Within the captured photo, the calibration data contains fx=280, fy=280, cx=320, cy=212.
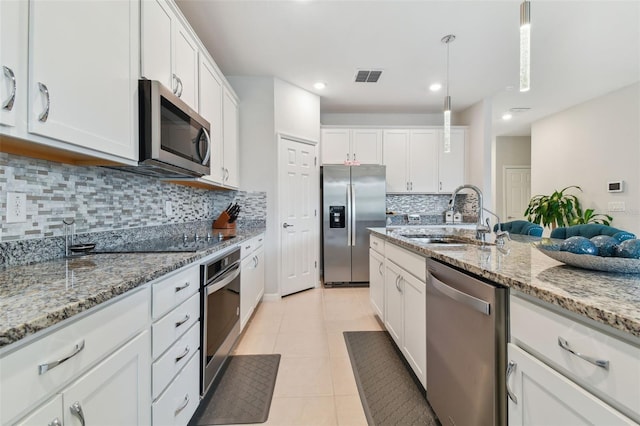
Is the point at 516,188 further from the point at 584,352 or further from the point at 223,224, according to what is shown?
the point at 584,352

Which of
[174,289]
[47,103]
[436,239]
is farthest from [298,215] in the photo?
[47,103]

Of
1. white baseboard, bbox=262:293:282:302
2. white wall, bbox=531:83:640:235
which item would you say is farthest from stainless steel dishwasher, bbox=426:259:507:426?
white wall, bbox=531:83:640:235

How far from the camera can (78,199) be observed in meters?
1.42

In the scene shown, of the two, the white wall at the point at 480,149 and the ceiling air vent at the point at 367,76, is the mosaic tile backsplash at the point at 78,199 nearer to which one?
the ceiling air vent at the point at 367,76

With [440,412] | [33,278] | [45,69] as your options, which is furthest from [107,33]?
[440,412]

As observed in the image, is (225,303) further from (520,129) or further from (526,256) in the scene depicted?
(520,129)

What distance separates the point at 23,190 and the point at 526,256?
212cm

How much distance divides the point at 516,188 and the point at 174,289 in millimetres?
7413

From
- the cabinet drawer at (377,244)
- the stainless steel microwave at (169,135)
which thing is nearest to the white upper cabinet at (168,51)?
the stainless steel microwave at (169,135)

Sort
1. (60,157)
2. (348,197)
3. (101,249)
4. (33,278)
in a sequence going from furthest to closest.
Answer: (348,197) < (101,249) < (60,157) < (33,278)

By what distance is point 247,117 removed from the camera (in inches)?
135

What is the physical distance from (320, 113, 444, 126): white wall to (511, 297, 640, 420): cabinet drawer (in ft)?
14.2

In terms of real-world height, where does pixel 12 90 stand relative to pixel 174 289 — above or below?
above

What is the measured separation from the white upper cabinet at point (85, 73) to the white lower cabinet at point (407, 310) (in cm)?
163
